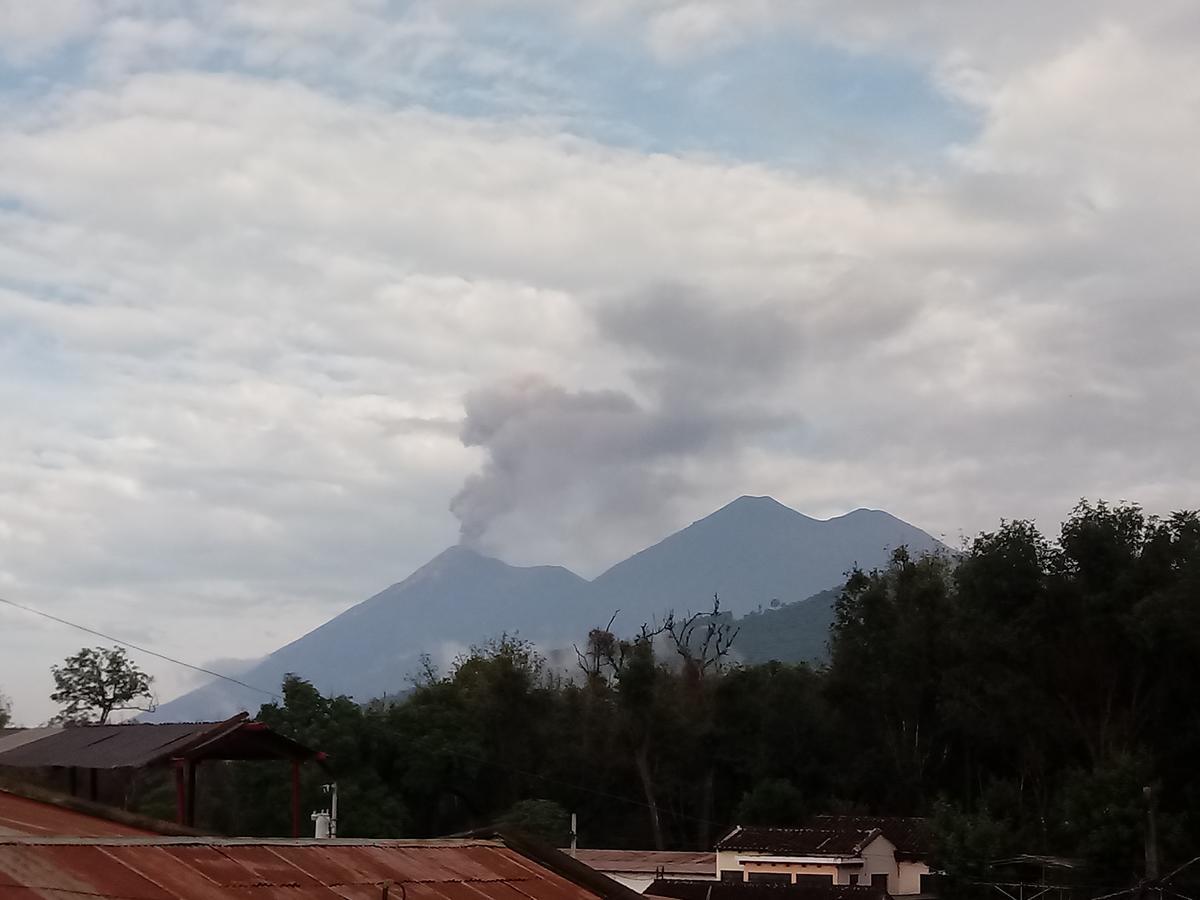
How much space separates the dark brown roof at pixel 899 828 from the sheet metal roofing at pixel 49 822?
1652 inches

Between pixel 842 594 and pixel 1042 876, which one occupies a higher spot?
pixel 842 594

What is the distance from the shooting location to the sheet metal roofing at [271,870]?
7883mm

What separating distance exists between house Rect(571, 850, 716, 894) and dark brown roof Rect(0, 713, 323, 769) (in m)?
32.5

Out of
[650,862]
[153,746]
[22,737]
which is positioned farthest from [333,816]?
[650,862]

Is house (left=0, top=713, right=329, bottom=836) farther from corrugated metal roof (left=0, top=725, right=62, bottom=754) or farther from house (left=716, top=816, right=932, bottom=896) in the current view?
house (left=716, top=816, right=932, bottom=896)

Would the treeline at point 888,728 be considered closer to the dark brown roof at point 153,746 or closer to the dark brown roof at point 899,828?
the dark brown roof at point 899,828

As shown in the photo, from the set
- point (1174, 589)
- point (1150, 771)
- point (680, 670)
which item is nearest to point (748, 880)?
point (1150, 771)

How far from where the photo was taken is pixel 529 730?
197 feet

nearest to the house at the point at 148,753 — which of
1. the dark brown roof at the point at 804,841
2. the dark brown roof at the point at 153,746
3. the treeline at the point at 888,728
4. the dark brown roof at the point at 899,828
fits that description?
the dark brown roof at the point at 153,746

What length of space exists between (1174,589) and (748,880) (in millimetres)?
17290

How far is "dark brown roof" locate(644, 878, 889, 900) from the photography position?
1614 inches

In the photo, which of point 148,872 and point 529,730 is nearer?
point 148,872

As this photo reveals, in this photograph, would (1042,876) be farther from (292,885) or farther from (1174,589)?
(292,885)

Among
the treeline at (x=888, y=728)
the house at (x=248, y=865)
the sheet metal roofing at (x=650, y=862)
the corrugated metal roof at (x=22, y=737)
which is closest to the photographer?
the house at (x=248, y=865)
